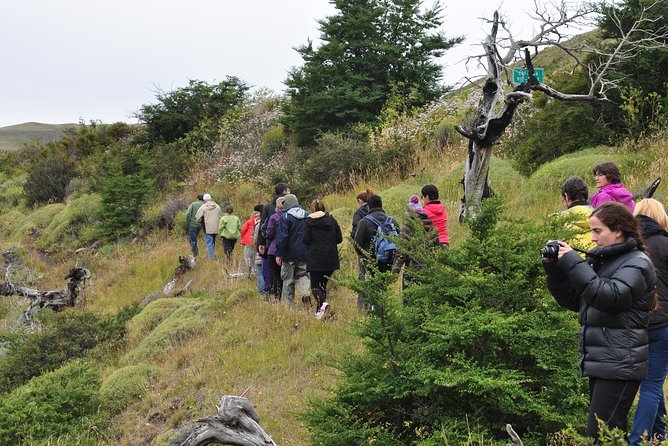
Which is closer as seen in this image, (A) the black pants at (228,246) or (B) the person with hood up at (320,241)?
(B) the person with hood up at (320,241)

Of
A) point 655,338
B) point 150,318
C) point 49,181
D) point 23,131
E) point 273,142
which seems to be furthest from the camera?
point 23,131

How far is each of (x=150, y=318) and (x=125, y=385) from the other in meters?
3.06

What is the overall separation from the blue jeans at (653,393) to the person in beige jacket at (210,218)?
40.1 ft

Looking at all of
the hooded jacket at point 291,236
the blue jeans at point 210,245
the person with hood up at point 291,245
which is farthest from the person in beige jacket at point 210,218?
the hooded jacket at point 291,236

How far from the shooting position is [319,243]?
915cm

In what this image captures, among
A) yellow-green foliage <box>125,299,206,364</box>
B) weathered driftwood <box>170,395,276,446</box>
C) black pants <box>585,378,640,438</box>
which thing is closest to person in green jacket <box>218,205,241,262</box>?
yellow-green foliage <box>125,299,206,364</box>

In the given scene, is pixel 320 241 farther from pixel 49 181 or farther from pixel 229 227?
pixel 49 181

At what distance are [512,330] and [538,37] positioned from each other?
8327 millimetres

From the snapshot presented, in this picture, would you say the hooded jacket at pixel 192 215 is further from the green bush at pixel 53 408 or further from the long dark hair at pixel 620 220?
the long dark hair at pixel 620 220

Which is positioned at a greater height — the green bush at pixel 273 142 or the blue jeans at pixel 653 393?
the green bush at pixel 273 142

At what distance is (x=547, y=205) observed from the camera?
1164cm

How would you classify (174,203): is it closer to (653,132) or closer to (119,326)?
(119,326)

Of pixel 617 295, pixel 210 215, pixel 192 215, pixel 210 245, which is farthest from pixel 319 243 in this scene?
pixel 192 215

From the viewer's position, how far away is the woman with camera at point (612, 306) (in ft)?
11.4
